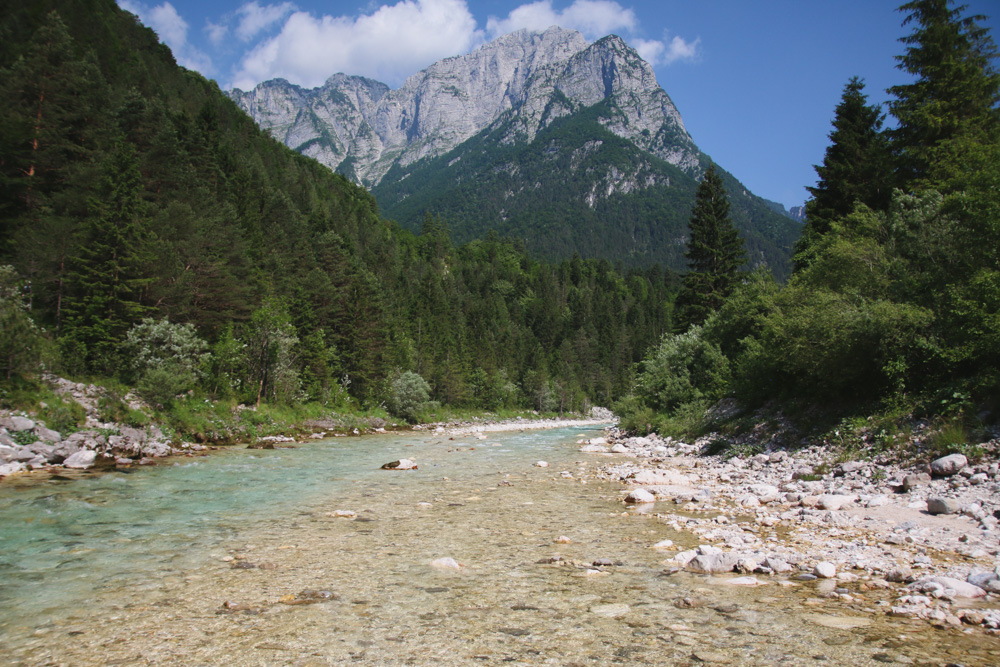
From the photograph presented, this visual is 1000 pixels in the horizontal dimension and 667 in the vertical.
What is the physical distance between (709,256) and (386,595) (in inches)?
1746

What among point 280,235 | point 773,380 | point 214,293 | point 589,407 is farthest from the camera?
point 589,407

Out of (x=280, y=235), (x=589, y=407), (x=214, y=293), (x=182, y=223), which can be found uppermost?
(x=280, y=235)

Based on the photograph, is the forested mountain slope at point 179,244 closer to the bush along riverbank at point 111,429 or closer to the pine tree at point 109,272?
the pine tree at point 109,272

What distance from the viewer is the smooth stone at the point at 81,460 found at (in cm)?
1507

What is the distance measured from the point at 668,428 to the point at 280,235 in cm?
4386

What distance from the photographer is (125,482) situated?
13445 mm

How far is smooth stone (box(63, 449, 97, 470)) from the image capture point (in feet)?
49.4

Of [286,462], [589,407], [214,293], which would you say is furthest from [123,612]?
[589,407]

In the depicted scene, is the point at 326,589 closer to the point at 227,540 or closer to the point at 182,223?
the point at 227,540

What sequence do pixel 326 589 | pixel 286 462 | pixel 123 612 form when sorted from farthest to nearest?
pixel 286 462 < pixel 326 589 < pixel 123 612

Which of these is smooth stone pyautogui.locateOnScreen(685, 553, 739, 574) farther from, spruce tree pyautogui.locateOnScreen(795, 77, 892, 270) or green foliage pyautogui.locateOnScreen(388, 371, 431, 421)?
green foliage pyautogui.locateOnScreen(388, 371, 431, 421)

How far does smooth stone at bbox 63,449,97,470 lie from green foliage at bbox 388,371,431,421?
35897 mm

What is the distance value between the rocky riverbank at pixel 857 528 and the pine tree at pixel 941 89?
17.4 meters

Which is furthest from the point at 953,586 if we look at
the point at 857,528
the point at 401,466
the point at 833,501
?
→ the point at 401,466
